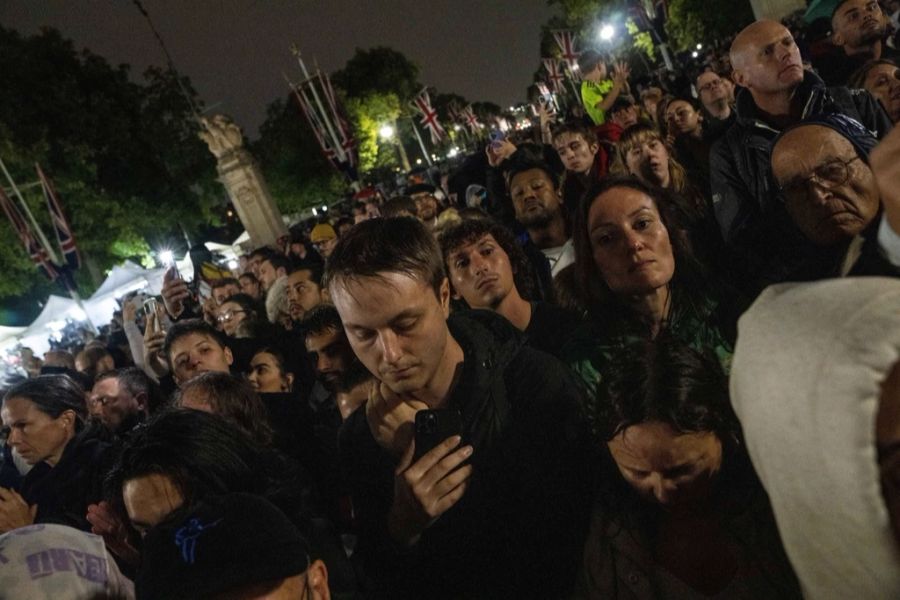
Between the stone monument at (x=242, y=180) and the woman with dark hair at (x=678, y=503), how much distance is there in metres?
23.1

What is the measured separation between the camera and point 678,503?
1.54m

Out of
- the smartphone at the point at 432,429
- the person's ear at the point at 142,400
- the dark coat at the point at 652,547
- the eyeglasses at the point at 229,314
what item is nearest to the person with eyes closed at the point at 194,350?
the person's ear at the point at 142,400

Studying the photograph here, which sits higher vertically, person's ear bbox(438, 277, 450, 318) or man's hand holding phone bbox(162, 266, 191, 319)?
man's hand holding phone bbox(162, 266, 191, 319)

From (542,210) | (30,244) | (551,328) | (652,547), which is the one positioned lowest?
(652,547)

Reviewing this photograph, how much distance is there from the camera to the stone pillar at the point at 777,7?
15750mm

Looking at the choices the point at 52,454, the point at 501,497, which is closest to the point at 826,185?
the point at 501,497

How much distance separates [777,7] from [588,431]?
18954mm

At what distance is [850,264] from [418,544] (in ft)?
4.35

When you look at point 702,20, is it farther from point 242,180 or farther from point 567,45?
point 242,180

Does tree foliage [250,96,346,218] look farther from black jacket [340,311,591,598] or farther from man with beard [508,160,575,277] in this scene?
black jacket [340,311,591,598]

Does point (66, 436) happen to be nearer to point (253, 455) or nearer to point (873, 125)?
point (253, 455)

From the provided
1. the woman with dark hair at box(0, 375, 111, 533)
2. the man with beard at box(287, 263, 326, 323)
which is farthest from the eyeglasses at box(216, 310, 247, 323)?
the woman with dark hair at box(0, 375, 111, 533)

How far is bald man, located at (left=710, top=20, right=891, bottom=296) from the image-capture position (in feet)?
9.57

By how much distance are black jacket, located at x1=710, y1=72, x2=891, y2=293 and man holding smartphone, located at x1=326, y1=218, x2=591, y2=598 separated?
1.48 metres
